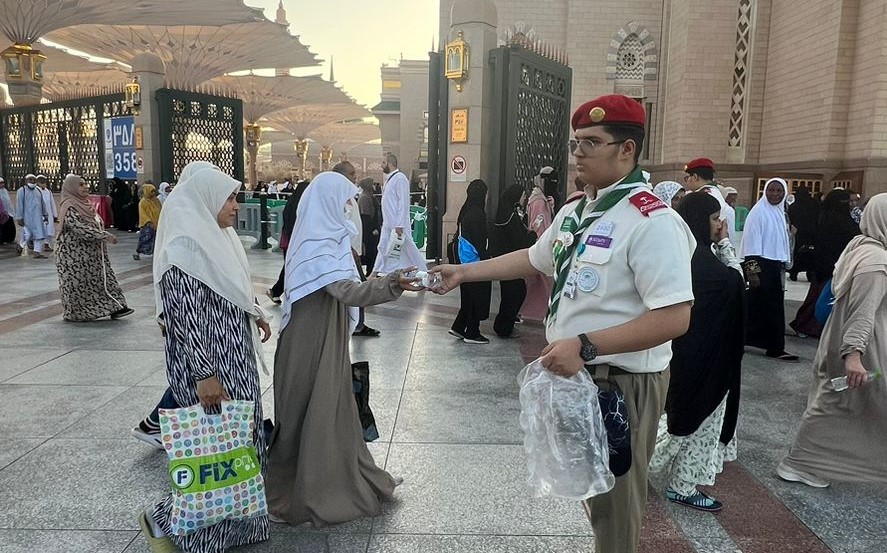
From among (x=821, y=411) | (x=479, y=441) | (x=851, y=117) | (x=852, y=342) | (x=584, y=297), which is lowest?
(x=479, y=441)

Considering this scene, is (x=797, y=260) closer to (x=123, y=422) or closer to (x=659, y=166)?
(x=123, y=422)

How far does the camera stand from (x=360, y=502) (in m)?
2.88

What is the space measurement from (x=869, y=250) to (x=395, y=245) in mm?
4509

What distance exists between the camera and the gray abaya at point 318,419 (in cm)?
275

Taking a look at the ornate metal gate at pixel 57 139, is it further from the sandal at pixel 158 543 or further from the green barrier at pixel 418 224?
the sandal at pixel 158 543

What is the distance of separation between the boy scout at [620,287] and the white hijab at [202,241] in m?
1.36

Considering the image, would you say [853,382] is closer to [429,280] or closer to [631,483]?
[631,483]

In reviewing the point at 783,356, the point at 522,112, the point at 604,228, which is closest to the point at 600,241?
the point at 604,228

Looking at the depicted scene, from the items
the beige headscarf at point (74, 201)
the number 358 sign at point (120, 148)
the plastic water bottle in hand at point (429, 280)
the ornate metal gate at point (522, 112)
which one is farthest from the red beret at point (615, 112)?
the number 358 sign at point (120, 148)

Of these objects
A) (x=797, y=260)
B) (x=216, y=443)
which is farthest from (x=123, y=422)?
(x=797, y=260)

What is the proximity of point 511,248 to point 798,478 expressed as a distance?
3.82 meters

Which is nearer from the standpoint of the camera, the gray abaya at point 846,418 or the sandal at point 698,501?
the sandal at point 698,501

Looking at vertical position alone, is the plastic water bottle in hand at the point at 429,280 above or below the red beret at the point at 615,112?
below

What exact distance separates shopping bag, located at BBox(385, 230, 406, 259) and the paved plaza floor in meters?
1.28
